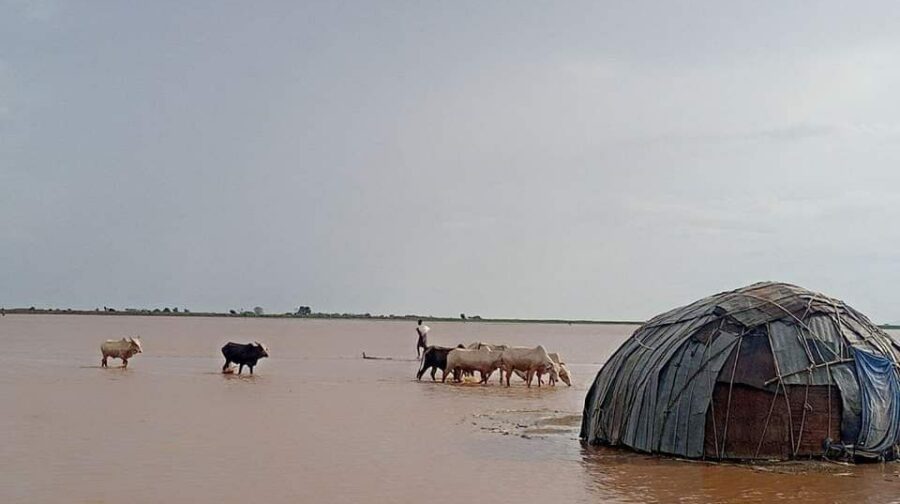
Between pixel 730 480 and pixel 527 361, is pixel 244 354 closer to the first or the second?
pixel 527 361

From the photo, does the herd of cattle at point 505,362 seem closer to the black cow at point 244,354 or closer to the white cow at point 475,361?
the white cow at point 475,361

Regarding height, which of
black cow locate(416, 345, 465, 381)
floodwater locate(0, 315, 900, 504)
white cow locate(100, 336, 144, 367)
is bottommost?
floodwater locate(0, 315, 900, 504)

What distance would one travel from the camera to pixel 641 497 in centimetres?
1210

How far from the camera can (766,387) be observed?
14523 millimetres

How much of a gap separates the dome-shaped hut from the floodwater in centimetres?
40

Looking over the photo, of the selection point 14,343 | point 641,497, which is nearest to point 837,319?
point 641,497

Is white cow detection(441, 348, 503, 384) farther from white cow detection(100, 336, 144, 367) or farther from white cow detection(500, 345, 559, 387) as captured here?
white cow detection(100, 336, 144, 367)

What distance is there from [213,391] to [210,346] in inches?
1063

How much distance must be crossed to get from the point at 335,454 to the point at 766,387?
6763 mm

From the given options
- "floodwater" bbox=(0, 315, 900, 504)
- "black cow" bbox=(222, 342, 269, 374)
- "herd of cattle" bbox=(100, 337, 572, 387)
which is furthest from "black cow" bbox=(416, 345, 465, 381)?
"black cow" bbox=(222, 342, 269, 374)

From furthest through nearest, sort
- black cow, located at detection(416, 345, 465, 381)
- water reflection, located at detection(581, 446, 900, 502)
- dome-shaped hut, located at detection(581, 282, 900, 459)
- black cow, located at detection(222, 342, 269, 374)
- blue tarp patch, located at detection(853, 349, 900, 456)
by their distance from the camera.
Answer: black cow, located at detection(222, 342, 269, 374)
black cow, located at detection(416, 345, 465, 381)
blue tarp patch, located at detection(853, 349, 900, 456)
dome-shaped hut, located at detection(581, 282, 900, 459)
water reflection, located at detection(581, 446, 900, 502)

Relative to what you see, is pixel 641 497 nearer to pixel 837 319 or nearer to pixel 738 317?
pixel 738 317

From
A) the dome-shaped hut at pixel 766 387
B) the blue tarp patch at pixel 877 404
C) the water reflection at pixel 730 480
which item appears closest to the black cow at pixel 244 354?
the dome-shaped hut at pixel 766 387

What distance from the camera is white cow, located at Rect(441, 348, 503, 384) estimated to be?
28766 mm
